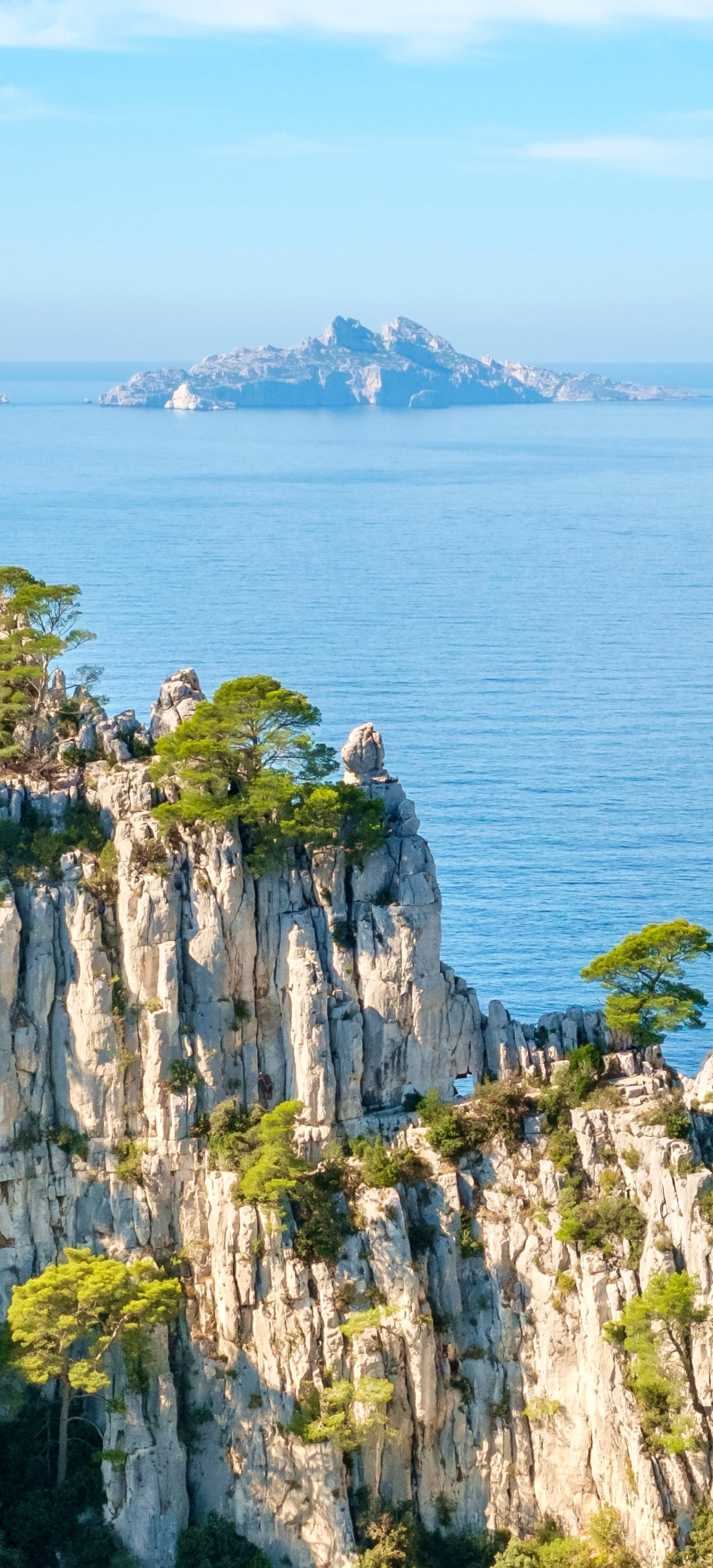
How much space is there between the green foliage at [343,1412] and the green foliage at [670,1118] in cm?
1332

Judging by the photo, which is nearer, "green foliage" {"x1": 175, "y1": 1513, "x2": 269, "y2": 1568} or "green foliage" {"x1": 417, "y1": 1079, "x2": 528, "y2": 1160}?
"green foliage" {"x1": 175, "y1": 1513, "x2": 269, "y2": 1568}

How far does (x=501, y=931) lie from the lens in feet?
327

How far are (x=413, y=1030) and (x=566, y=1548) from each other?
18.9 m

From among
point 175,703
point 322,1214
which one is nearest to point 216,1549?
point 322,1214

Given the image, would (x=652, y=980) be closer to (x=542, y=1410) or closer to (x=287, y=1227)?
(x=542, y=1410)

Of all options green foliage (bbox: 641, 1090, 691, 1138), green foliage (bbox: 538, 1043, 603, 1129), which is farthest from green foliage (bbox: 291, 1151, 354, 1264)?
green foliage (bbox: 641, 1090, 691, 1138)

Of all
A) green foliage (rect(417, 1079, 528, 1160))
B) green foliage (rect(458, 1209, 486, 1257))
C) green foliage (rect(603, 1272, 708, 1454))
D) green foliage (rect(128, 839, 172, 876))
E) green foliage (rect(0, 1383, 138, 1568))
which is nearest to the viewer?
green foliage (rect(603, 1272, 708, 1454))

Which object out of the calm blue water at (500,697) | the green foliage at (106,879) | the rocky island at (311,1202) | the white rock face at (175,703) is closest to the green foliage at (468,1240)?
the rocky island at (311,1202)

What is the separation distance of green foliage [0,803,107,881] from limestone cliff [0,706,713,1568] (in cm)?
41

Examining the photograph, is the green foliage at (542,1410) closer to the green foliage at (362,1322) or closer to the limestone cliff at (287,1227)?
the limestone cliff at (287,1227)

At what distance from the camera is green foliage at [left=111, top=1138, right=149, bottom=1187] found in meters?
66.2

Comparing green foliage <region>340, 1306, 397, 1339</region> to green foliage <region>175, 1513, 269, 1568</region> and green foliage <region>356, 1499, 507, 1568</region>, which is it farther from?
green foliage <region>175, 1513, 269, 1568</region>

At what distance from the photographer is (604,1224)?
65250 millimetres

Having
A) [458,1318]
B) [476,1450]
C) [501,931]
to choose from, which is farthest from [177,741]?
[501,931]
